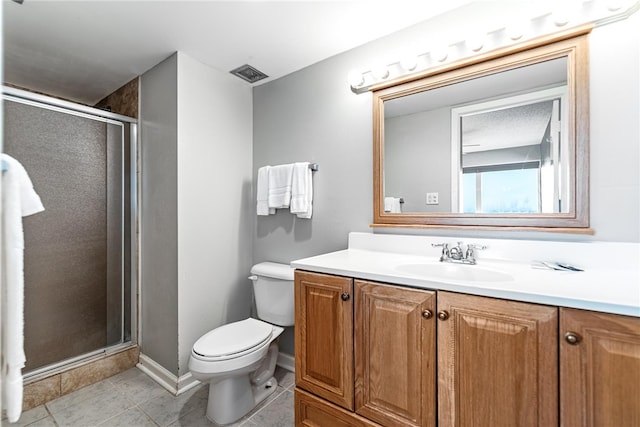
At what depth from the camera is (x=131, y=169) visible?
2.17 metres

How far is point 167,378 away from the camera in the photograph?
1860 mm

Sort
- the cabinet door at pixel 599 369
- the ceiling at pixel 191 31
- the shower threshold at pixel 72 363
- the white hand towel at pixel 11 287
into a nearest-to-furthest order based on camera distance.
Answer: the white hand towel at pixel 11 287 < the cabinet door at pixel 599 369 < the ceiling at pixel 191 31 < the shower threshold at pixel 72 363

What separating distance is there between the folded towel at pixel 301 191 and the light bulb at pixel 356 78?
553 mm

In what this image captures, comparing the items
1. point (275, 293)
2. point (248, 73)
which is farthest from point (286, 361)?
point (248, 73)

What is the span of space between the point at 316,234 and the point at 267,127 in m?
0.91

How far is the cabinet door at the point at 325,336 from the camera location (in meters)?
1.21

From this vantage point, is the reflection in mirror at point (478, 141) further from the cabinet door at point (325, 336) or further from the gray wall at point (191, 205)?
the gray wall at point (191, 205)

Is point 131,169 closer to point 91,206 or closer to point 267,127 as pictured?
point 91,206

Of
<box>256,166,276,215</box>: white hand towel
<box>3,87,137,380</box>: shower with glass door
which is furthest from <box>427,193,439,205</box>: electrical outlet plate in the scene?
<box>3,87,137,380</box>: shower with glass door

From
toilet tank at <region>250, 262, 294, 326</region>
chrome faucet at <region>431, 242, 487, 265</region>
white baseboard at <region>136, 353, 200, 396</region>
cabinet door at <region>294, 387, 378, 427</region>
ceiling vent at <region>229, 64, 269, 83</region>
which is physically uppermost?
ceiling vent at <region>229, 64, 269, 83</region>

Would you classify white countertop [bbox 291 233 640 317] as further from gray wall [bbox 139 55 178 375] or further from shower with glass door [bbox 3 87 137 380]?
shower with glass door [bbox 3 87 137 380]

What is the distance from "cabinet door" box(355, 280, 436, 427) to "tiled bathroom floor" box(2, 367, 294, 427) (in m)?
0.68

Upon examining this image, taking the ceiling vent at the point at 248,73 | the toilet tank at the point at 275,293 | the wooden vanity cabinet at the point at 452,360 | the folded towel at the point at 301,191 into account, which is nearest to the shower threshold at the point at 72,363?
the toilet tank at the point at 275,293

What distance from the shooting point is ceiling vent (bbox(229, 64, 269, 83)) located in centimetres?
203
